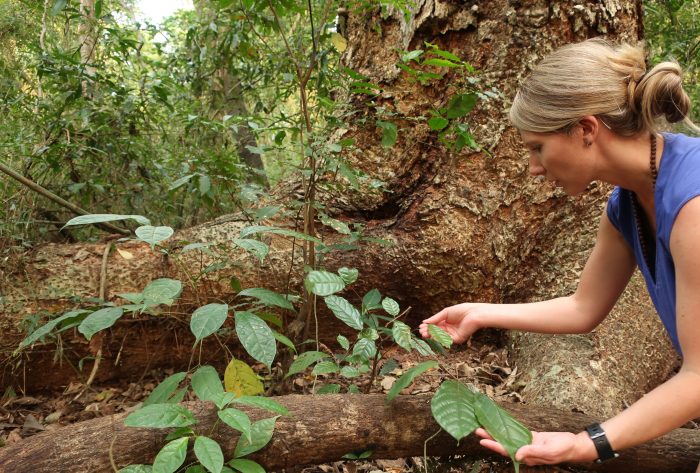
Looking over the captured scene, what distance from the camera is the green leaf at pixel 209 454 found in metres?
1.05

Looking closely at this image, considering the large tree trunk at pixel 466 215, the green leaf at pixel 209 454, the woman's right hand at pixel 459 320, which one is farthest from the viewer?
the large tree trunk at pixel 466 215

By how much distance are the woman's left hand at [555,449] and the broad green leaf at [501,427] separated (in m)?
0.05

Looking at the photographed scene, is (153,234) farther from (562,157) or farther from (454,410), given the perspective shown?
(562,157)

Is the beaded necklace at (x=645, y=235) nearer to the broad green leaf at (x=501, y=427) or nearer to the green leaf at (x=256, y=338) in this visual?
the broad green leaf at (x=501, y=427)

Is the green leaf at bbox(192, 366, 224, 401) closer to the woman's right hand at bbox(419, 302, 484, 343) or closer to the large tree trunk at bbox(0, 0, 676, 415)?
the woman's right hand at bbox(419, 302, 484, 343)

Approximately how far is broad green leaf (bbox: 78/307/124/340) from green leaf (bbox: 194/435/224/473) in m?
0.36

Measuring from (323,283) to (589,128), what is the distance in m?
0.83

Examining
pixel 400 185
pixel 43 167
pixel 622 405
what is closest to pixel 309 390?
pixel 400 185

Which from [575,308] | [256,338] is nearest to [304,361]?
[256,338]

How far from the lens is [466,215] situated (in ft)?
8.34

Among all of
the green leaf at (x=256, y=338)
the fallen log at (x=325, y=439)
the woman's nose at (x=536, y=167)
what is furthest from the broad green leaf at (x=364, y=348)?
the woman's nose at (x=536, y=167)

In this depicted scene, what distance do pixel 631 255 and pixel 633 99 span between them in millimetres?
558

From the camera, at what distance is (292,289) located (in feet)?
7.91

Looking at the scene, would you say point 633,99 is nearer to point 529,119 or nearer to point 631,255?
point 529,119
